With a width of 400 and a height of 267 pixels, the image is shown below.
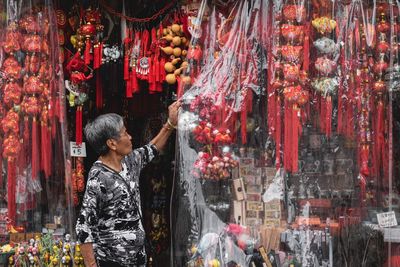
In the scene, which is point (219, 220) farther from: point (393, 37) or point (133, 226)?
point (393, 37)

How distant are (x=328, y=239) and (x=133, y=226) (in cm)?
112

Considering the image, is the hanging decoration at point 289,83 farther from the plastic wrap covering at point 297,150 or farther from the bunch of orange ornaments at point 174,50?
the bunch of orange ornaments at point 174,50

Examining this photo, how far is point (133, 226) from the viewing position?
3502 millimetres

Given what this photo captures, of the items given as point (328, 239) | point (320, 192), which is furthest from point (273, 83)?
point (328, 239)

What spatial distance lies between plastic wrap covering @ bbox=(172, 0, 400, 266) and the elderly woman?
42 cm

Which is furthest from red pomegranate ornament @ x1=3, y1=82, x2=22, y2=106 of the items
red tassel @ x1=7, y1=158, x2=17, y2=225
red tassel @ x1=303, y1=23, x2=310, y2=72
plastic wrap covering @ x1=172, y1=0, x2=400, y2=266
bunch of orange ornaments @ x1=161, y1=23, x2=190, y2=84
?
red tassel @ x1=303, y1=23, x2=310, y2=72

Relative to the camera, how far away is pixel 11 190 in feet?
13.8

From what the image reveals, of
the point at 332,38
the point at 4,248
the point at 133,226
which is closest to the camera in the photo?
the point at 133,226

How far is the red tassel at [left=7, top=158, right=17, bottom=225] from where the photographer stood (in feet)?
13.8

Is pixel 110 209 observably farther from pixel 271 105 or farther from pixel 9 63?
pixel 9 63

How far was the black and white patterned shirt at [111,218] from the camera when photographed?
3.41m

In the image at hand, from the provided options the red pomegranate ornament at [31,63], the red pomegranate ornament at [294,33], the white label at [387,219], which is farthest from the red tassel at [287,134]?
the red pomegranate ornament at [31,63]

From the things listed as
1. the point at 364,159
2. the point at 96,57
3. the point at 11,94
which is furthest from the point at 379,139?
the point at 11,94

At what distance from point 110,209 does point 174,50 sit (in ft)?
4.04
